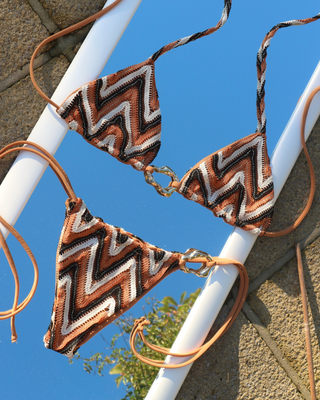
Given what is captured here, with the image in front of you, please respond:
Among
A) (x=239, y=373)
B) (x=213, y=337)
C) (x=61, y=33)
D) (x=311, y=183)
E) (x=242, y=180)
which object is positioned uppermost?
(x=61, y=33)

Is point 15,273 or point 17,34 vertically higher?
point 17,34

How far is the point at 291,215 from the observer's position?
0.93 meters

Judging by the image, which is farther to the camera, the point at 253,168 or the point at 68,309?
the point at 253,168

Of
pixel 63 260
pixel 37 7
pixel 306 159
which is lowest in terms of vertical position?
pixel 306 159

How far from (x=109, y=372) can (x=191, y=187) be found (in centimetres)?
55

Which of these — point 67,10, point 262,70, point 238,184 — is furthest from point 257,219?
point 67,10

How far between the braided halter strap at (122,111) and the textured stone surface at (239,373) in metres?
0.55

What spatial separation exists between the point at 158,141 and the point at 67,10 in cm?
44

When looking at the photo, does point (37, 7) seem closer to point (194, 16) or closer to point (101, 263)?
point (194, 16)

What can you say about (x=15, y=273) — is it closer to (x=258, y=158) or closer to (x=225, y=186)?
(x=225, y=186)

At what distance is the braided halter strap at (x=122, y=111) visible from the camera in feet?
2.77

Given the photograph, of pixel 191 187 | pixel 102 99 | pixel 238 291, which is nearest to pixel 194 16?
pixel 102 99

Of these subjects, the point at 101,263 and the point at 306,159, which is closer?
the point at 101,263

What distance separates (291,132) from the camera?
2.98ft
